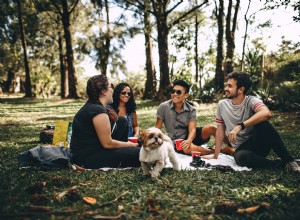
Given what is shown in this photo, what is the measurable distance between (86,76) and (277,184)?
41.3m

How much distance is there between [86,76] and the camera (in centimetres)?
4297

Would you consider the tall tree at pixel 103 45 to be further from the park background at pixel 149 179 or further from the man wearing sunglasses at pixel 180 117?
the man wearing sunglasses at pixel 180 117

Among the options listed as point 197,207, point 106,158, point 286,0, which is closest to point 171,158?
point 106,158

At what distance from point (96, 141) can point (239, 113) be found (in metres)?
2.29

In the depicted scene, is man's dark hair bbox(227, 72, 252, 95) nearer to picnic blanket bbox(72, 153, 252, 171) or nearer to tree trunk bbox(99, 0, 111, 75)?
picnic blanket bbox(72, 153, 252, 171)

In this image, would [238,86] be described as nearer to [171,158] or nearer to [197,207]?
[171,158]

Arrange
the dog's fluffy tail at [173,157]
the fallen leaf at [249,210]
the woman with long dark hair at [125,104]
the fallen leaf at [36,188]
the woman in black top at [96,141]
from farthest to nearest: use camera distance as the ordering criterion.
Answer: the woman with long dark hair at [125,104] < the dog's fluffy tail at [173,157] < the woman in black top at [96,141] < the fallen leaf at [36,188] < the fallen leaf at [249,210]

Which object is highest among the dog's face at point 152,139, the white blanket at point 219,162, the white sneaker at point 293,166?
the dog's face at point 152,139

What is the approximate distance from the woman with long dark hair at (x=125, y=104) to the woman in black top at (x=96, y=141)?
1.44m

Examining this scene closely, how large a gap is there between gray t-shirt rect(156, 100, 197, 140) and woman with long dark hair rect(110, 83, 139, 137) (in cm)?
66

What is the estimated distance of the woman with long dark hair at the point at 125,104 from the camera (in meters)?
5.89

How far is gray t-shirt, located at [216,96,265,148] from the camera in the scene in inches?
185

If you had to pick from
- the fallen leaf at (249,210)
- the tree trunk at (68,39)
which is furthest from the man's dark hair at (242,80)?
the tree trunk at (68,39)

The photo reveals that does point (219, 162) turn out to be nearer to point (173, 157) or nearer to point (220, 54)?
point (173, 157)
